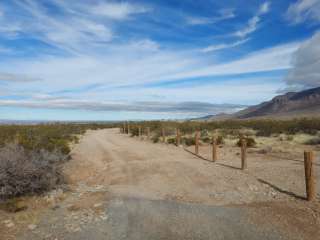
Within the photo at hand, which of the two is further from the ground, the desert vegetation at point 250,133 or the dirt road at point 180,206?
the desert vegetation at point 250,133

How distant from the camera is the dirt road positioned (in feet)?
23.0

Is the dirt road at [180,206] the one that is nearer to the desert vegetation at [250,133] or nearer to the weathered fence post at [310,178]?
the weathered fence post at [310,178]

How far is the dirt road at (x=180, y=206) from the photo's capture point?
7.01 m

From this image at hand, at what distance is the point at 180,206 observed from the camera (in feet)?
29.1

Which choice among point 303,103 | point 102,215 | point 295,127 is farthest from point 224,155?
point 303,103

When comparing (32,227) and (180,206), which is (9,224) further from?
(180,206)

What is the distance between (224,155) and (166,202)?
35.3 ft

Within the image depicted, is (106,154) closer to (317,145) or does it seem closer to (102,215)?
(102,215)

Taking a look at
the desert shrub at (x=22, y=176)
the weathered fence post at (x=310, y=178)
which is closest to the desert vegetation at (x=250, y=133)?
the weathered fence post at (x=310, y=178)

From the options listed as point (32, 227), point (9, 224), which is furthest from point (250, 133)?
point (9, 224)

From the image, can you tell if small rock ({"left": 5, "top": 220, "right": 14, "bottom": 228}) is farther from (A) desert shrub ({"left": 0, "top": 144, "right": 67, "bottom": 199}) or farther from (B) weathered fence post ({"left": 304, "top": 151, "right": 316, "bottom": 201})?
Answer: (B) weathered fence post ({"left": 304, "top": 151, "right": 316, "bottom": 201})

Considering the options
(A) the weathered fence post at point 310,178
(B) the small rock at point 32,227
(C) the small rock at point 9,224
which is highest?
(A) the weathered fence post at point 310,178

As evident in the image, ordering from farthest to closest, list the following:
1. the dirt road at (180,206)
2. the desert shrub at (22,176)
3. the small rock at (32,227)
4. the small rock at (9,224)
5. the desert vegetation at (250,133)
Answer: the desert vegetation at (250,133) < the desert shrub at (22,176) < the small rock at (9,224) < the small rock at (32,227) < the dirt road at (180,206)

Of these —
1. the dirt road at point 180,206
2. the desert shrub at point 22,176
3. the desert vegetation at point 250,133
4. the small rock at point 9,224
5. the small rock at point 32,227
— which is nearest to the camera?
the dirt road at point 180,206
